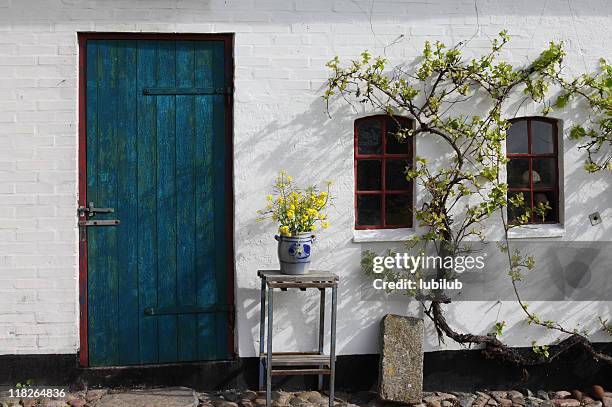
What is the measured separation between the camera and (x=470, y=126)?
5.53 meters

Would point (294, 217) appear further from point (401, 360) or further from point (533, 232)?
point (533, 232)

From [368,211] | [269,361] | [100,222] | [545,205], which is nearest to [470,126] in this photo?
[545,205]

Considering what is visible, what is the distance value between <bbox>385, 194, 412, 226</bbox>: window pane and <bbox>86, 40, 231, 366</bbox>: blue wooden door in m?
1.31

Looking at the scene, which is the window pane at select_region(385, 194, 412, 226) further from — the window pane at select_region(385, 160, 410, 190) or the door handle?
the door handle

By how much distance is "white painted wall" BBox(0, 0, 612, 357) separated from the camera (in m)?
5.26

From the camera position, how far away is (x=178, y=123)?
5426 millimetres

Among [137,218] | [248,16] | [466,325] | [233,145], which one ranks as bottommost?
[466,325]

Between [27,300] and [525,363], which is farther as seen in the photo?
[525,363]

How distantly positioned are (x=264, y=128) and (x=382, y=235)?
123 cm

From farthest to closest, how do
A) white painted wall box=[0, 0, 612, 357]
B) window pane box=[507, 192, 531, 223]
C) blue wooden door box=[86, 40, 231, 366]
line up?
1. window pane box=[507, 192, 531, 223]
2. blue wooden door box=[86, 40, 231, 366]
3. white painted wall box=[0, 0, 612, 357]

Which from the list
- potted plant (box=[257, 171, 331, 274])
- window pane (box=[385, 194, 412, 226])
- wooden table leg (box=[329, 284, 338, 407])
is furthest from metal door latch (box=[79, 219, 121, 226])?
window pane (box=[385, 194, 412, 226])

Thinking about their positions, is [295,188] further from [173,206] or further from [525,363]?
[525,363]

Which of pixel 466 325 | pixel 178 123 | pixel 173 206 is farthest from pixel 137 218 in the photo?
pixel 466 325

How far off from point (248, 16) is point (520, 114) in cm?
227
